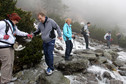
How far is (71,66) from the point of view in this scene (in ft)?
13.8

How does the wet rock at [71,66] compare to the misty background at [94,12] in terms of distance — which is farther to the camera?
the misty background at [94,12]

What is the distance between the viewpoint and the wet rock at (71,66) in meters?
4.19

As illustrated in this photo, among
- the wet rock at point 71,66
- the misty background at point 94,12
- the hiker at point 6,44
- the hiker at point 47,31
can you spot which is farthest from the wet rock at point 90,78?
the misty background at point 94,12

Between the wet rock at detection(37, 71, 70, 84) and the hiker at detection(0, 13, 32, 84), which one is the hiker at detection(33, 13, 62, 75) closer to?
the wet rock at detection(37, 71, 70, 84)

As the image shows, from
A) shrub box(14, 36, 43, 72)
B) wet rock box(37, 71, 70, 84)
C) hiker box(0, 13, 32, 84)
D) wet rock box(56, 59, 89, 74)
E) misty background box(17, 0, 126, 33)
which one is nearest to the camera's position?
hiker box(0, 13, 32, 84)

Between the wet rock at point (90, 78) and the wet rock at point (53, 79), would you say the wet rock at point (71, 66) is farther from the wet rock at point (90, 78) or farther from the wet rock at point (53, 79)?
the wet rock at point (53, 79)

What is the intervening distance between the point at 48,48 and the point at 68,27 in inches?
58.6

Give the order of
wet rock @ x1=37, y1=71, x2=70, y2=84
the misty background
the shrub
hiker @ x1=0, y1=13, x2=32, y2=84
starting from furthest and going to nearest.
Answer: the misty background
the shrub
wet rock @ x1=37, y1=71, x2=70, y2=84
hiker @ x1=0, y1=13, x2=32, y2=84

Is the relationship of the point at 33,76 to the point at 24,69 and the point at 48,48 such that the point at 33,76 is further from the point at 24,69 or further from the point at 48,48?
the point at 48,48

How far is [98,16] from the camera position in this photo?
39781 millimetres

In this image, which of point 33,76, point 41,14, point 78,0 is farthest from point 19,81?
point 78,0

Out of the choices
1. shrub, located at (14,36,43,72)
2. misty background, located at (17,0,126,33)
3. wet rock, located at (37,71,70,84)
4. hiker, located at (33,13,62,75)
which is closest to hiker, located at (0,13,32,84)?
hiker, located at (33,13,62,75)

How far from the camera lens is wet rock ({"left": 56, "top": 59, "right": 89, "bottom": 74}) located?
13.8ft

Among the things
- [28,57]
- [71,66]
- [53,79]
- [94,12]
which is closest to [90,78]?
[71,66]
